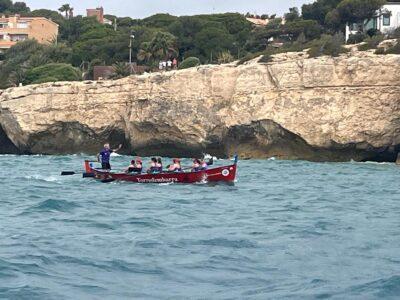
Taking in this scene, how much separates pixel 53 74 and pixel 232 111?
20.3 metres

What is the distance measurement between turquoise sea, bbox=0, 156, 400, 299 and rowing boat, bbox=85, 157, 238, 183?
0.89 meters

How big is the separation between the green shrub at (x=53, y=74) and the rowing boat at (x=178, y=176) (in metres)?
32.5

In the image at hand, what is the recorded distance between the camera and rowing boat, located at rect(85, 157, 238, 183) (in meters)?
30.6

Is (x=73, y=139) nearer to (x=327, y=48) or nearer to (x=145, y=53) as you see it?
(x=145, y=53)

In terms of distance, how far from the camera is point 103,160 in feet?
112

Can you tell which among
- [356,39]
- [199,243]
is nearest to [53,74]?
[356,39]

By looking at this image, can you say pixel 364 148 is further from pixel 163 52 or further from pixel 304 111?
pixel 163 52

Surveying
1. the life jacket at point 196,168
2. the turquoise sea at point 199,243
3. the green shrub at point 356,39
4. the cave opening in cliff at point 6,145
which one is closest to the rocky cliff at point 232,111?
the cave opening in cliff at point 6,145

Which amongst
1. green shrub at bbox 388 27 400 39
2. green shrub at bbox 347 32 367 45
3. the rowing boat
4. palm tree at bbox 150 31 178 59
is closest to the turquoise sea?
the rowing boat

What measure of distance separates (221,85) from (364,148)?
9.27 meters

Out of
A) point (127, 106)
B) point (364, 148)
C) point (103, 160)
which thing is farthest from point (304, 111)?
point (103, 160)

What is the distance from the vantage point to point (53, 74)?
65.4m

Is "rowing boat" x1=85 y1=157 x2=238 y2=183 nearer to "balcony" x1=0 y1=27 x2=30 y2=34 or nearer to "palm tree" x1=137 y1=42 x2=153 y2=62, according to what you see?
"palm tree" x1=137 y1=42 x2=153 y2=62

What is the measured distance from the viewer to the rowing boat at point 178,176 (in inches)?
1203
